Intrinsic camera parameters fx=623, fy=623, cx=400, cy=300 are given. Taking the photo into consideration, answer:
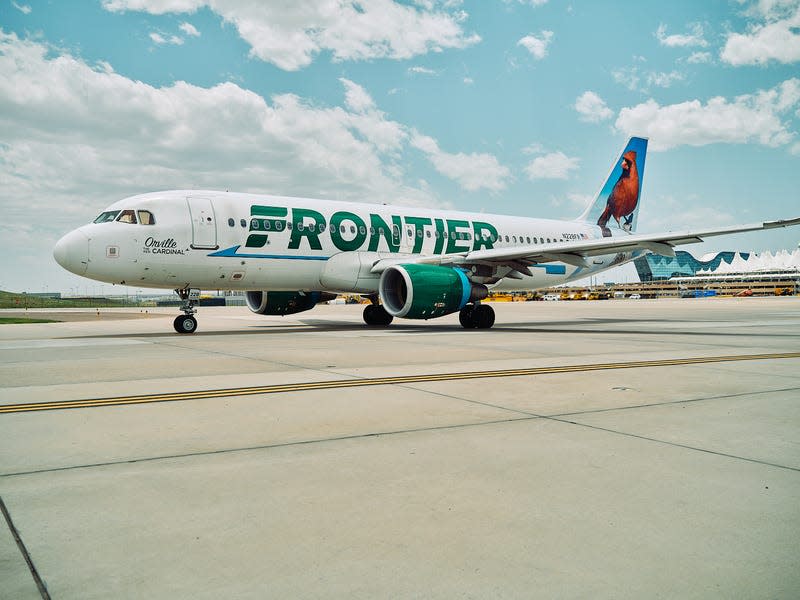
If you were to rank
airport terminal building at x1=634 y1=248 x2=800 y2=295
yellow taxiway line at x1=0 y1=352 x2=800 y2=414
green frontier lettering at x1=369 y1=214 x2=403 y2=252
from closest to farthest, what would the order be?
yellow taxiway line at x1=0 y1=352 x2=800 y2=414
green frontier lettering at x1=369 y1=214 x2=403 y2=252
airport terminal building at x1=634 y1=248 x2=800 y2=295

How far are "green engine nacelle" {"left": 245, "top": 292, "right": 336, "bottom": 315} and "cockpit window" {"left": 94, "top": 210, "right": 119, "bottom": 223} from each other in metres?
5.94

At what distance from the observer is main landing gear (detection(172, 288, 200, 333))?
617 inches

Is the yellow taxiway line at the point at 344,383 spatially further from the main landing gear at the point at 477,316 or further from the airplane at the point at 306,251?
the main landing gear at the point at 477,316

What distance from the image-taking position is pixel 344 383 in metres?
6.93

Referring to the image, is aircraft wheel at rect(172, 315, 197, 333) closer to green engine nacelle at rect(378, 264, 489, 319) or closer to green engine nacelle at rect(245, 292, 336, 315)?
green engine nacelle at rect(245, 292, 336, 315)

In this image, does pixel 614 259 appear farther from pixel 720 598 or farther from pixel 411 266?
pixel 720 598

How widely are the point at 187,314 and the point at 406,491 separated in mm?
13961

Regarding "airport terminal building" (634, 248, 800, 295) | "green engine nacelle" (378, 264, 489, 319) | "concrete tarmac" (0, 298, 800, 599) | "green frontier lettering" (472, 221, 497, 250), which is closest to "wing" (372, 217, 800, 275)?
"green engine nacelle" (378, 264, 489, 319)

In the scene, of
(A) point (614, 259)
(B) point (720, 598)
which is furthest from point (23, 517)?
(A) point (614, 259)

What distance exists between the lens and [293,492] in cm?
321

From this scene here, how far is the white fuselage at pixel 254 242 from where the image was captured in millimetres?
14695

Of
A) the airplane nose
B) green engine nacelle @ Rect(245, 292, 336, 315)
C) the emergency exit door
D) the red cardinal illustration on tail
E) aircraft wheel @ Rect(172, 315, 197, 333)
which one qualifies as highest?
the red cardinal illustration on tail

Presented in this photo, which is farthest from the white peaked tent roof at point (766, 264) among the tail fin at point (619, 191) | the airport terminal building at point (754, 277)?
the tail fin at point (619, 191)

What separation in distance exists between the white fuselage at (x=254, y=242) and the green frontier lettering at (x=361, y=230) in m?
0.03
